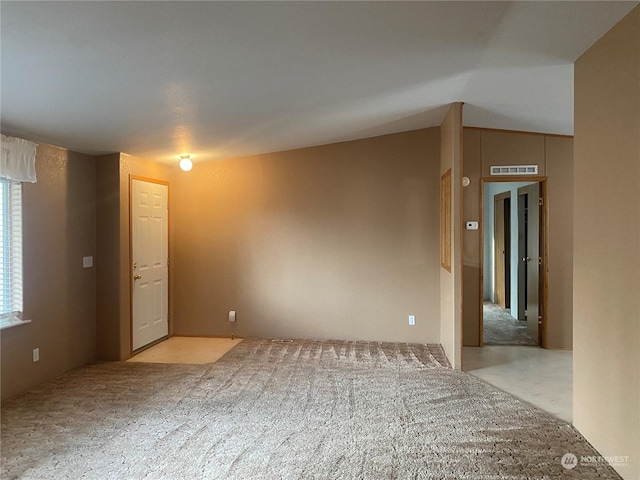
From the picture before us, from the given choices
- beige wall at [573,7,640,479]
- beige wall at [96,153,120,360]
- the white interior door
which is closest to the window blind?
beige wall at [96,153,120,360]

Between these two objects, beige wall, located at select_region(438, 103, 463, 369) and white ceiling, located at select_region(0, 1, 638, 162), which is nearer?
white ceiling, located at select_region(0, 1, 638, 162)

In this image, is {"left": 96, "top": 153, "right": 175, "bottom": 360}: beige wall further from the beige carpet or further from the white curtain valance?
the white curtain valance

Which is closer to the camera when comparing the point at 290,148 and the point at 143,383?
the point at 143,383

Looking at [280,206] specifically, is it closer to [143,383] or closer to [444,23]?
[143,383]

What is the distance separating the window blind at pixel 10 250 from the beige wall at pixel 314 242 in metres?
2.09

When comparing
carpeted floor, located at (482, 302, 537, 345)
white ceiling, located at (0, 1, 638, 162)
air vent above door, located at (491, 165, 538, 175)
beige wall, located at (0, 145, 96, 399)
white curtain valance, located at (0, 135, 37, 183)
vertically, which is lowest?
carpeted floor, located at (482, 302, 537, 345)

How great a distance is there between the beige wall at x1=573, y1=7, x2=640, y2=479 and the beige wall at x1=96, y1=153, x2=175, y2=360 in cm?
429

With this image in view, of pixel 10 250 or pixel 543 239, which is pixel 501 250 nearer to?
pixel 543 239

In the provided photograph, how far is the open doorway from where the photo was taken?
507cm

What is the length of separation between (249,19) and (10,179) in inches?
108

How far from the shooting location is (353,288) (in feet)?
17.0

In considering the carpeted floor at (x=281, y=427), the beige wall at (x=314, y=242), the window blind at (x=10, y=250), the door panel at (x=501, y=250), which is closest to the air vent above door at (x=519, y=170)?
the beige wall at (x=314, y=242)

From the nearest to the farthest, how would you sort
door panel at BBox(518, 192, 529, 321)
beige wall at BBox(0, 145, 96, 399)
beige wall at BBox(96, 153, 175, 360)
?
beige wall at BBox(0, 145, 96, 399), beige wall at BBox(96, 153, 175, 360), door panel at BBox(518, 192, 529, 321)

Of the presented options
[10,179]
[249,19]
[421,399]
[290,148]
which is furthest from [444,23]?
[10,179]
